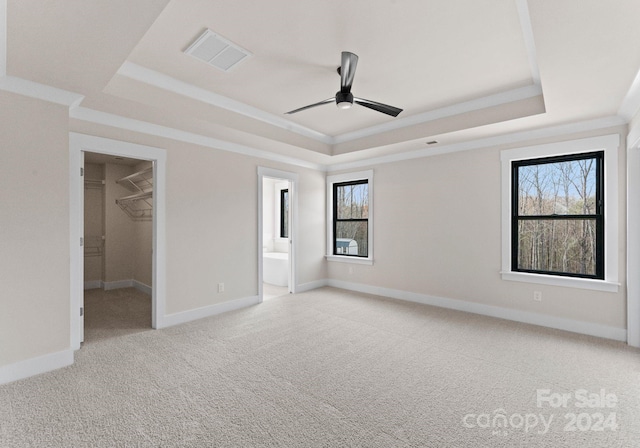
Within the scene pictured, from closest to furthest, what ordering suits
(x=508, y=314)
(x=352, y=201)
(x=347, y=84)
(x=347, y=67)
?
(x=347, y=67)
(x=347, y=84)
(x=508, y=314)
(x=352, y=201)

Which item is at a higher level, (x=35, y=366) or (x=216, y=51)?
(x=216, y=51)

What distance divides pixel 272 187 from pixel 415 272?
4256 mm

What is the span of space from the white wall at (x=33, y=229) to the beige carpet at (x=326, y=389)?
377 mm

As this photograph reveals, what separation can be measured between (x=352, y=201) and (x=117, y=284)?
4786 mm

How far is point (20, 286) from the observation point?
2.59 meters

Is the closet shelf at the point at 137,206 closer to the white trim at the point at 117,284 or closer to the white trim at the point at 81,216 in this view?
the white trim at the point at 117,284

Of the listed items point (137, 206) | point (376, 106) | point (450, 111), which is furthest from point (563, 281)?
point (137, 206)

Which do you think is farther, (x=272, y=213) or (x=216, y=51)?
(x=272, y=213)

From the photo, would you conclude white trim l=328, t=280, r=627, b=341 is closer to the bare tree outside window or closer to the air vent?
the bare tree outside window

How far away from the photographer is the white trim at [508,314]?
3.51 meters

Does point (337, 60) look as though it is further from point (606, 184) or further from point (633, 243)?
point (633, 243)

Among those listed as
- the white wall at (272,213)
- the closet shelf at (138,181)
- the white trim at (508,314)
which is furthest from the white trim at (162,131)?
the white trim at (508,314)

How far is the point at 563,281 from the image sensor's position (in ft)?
12.3

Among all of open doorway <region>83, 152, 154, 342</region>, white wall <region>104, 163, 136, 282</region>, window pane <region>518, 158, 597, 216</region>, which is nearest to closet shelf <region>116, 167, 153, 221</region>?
open doorway <region>83, 152, 154, 342</region>
